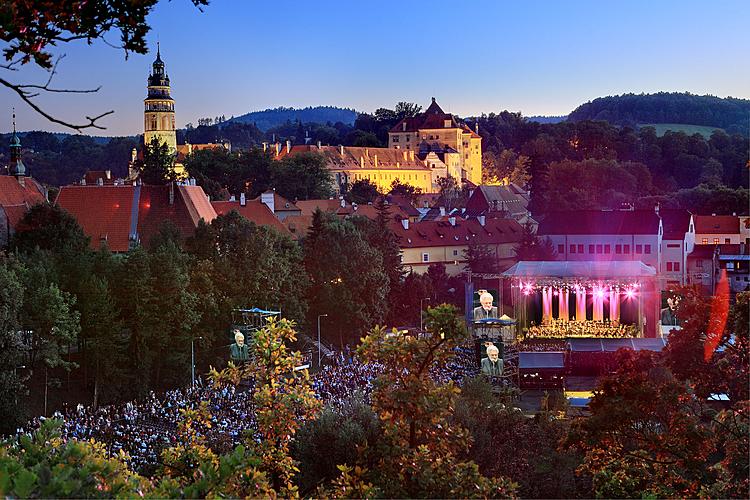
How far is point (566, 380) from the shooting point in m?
40.9

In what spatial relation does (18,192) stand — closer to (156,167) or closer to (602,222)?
(156,167)

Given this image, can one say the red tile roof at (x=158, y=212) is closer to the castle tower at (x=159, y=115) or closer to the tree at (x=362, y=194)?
the tree at (x=362, y=194)

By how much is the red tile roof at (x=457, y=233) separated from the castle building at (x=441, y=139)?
74.6 metres

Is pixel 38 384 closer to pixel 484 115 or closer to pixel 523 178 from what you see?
pixel 523 178

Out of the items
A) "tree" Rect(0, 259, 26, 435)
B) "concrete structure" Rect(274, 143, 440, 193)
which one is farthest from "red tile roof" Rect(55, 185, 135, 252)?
"concrete structure" Rect(274, 143, 440, 193)

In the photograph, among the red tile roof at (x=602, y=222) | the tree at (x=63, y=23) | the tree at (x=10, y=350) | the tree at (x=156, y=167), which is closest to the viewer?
the tree at (x=63, y=23)

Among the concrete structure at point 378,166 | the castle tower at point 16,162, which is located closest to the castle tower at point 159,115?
the concrete structure at point 378,166

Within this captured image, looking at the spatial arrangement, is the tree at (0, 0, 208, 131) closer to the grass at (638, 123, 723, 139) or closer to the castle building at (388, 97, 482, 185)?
the castle building at (388, 97, 482, 185)

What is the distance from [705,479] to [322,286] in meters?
30.3

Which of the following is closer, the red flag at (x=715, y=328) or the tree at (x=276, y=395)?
the tree at (x=276, y=395)

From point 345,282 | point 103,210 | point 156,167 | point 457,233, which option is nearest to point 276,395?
point 345,282

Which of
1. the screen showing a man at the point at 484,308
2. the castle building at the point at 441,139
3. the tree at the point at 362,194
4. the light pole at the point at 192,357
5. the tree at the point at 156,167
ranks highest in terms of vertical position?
the castle building at the point at 441,139

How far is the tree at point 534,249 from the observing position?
6906cm

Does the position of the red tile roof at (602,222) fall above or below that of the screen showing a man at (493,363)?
above
